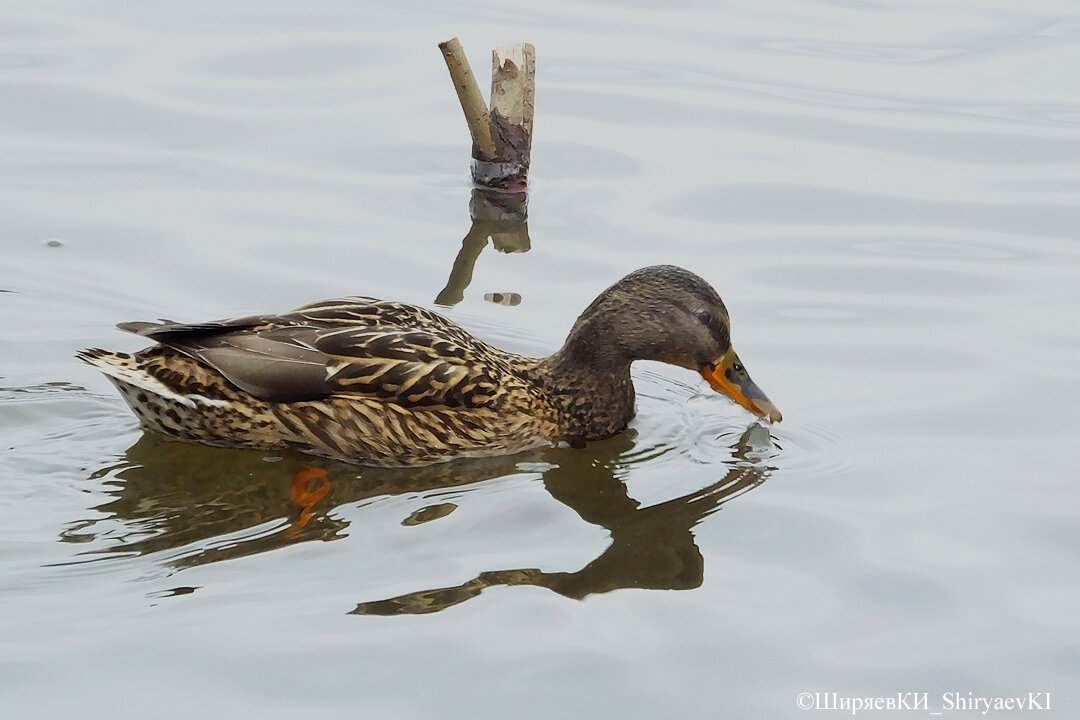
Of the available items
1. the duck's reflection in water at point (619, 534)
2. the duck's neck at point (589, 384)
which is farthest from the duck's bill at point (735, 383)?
the duck's neck at point (589, 384)

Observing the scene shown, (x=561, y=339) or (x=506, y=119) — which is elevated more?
(x=506, y=119)

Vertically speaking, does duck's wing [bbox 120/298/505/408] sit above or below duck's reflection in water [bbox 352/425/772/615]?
above

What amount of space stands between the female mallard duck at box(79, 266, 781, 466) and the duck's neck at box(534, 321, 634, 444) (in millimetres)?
11

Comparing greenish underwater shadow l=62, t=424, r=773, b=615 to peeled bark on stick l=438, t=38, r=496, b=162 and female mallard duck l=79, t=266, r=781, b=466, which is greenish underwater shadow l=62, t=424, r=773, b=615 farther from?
peeled bark on stick l=438, t=38, r=496, b=162

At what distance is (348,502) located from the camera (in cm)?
794

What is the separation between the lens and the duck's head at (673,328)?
29.1ft

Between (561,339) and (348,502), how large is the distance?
2.33 m

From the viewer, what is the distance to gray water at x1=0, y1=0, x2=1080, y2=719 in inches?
258

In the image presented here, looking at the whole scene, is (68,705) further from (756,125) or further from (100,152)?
(756,125)

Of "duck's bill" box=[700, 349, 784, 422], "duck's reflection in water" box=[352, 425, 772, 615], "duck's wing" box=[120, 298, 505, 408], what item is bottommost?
"duck's reflection in water" box=[352, 425, 772, 615]

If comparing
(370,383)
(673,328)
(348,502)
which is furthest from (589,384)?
(348,502)

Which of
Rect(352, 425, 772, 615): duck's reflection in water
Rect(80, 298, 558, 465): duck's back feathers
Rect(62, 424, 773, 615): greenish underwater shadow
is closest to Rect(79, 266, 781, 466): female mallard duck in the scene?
Rect(80, 298, 558, 465): duck's back feathers

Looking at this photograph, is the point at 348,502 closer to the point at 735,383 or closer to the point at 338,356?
the point at 338,356

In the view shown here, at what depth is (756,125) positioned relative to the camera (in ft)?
44.6
